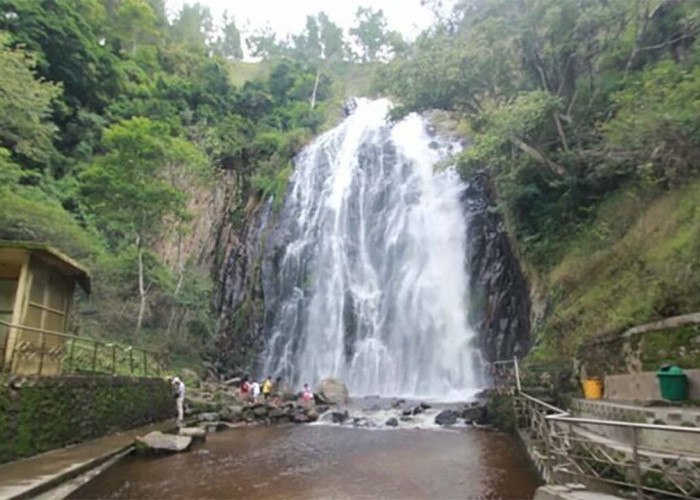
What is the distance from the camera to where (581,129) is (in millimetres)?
15055

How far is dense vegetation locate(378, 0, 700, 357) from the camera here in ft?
→ 35.0

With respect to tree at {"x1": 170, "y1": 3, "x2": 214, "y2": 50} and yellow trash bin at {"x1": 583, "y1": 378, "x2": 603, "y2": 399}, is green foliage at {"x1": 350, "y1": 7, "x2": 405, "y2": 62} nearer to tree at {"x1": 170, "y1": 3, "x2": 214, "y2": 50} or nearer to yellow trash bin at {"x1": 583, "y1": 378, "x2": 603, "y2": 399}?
tree at {"x1": 170, "y1": 3, "x2": 214, "y2": 50}

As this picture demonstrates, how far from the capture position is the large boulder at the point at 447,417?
12.3 meters

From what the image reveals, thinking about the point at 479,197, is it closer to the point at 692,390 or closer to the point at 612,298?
the point at 612,298

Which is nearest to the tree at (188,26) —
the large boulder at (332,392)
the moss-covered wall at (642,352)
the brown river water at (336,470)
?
the large boulder at (332,392)

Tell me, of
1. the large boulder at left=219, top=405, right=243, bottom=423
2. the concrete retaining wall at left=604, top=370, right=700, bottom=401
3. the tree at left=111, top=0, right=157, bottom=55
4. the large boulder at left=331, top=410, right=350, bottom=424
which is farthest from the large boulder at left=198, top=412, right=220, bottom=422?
the tree at left=111, top=0, right=157, bottom=55

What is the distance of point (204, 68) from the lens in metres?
35.5

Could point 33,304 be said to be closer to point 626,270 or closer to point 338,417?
point 338,417

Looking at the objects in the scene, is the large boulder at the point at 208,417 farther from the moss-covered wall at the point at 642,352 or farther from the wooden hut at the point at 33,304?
the moss-covered wall at the point at 642,352

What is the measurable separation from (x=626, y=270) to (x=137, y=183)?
16.4 m

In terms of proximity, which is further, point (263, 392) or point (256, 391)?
point (263, 392)

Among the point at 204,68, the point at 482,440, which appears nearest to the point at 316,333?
the point at 482,440

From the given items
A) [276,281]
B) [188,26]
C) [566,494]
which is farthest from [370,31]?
[566,494]

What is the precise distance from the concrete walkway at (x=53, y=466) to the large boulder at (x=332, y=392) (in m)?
7.61
